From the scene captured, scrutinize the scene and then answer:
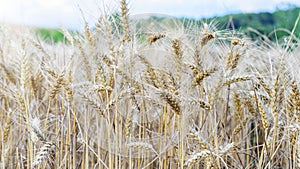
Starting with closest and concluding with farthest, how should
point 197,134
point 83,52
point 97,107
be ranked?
point 197,134
point 97,107
point 83,52

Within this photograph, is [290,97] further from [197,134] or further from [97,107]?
[97,107]

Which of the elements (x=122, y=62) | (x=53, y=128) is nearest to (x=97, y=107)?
(x=122, y=62)

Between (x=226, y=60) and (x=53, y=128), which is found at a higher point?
(x=226, y=60)

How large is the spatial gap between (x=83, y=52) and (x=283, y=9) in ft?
14.2

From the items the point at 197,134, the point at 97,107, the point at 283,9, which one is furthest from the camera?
the point at 283,9

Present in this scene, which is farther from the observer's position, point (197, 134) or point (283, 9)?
point (283, 9)

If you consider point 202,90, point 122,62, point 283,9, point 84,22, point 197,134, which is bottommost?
point 197,134

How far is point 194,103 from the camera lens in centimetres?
145

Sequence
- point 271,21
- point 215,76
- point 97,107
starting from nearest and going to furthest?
point 97,107, point 215,76, point 271,21

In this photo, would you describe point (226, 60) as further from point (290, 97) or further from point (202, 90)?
point (290, 97)

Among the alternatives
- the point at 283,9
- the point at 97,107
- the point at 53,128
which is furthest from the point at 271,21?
the point at 97,107

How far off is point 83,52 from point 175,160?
1.78ft

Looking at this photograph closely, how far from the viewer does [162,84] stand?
1.57 m

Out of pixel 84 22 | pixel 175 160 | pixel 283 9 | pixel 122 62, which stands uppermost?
pixel 283 9
